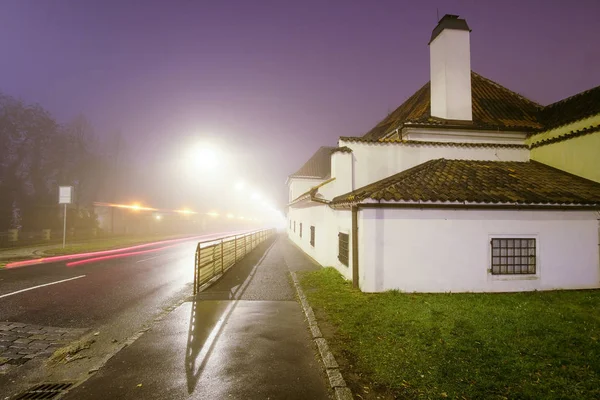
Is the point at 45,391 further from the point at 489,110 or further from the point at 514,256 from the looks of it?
the point at 489,110

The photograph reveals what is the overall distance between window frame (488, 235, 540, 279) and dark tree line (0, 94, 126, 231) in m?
37.6

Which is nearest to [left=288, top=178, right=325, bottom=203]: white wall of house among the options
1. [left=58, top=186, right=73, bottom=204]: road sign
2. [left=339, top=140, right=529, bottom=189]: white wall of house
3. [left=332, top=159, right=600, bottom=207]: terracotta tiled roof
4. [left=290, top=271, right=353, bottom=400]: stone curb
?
[left=339, top=140, right=529, bottom=189]: white wall of house

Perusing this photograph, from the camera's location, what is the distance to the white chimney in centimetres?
1411

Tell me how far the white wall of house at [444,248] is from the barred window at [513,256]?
0.55ft

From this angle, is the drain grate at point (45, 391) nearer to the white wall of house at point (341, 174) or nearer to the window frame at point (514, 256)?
the white wall of house at point (341, 174)

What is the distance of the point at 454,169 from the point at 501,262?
394 cm

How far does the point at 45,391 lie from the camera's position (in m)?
4.03

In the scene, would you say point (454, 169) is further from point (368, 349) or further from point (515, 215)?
point (368, 349)

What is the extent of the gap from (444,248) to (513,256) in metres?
2.43

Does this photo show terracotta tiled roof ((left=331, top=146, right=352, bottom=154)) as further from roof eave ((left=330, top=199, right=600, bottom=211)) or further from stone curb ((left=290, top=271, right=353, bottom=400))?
stone curb ((left=290, top=271, right=353, bottom=400))

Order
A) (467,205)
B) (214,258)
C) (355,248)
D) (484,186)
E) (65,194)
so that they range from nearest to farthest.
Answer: (467,205) → (355,248) → (484,186) → (214,258) → (65,194)

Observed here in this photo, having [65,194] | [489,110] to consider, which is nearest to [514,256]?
[489,110]

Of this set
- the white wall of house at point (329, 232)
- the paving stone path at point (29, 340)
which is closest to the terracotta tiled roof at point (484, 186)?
the white wall of house at point (329, 232)

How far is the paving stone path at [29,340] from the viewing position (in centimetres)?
507
